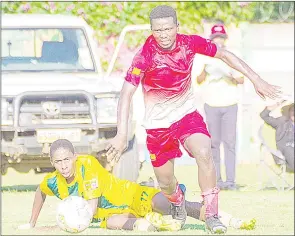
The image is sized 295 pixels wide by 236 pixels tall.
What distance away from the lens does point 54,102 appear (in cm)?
1377

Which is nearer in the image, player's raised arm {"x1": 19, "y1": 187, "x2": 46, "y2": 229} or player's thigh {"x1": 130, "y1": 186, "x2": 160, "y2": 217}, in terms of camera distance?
player's raised arm {"x1": 19, "y1": 187, "x2": 46, "y2": 229}

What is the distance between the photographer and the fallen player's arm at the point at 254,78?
863 centimetres

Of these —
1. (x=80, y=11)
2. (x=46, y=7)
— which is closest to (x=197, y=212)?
(x=46, y=7)

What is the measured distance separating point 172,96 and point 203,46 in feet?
1.53

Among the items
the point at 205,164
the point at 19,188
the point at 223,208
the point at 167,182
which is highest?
the point at 205,164

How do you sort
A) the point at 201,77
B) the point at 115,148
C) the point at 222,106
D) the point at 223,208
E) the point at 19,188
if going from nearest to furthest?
1. the point at 115,148
2. the point at 223,208
3. the point at 201,77
4. the point at 222,106
5. the point at 19,188

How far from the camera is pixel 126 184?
31.6ft

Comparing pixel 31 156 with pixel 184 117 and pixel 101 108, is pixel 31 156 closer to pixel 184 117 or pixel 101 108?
pixel 101 108

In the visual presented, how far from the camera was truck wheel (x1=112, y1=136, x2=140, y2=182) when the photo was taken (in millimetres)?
13641

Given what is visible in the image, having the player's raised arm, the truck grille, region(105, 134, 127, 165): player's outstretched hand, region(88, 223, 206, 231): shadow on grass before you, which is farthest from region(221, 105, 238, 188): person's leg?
region(105, 134, 127, 165): player's outstretched hand

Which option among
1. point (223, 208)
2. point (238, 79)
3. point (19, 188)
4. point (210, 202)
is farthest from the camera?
point (19, 188)

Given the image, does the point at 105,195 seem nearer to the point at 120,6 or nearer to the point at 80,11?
the point at 80,11

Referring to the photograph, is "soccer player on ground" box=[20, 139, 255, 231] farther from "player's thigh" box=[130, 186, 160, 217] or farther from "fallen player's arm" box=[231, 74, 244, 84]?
"fallen player's arm" box=[231, 74, 244, 84]

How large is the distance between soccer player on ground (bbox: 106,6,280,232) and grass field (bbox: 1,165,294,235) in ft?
1.43
